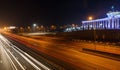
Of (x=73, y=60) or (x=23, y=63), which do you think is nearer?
(x=23, y=63)

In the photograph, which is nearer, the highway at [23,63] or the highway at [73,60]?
the highway at [73,60]

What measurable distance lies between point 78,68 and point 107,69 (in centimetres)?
377

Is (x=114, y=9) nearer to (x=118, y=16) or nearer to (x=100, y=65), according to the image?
(x=118, y=16)

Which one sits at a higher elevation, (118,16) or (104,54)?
(118,16)

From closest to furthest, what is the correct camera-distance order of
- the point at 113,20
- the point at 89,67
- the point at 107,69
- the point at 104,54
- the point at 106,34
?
the point at 107,69 → the point at 89,67 → the point at 104,54 → the point at 106,34 → the point at 113,20

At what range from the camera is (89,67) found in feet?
99.9

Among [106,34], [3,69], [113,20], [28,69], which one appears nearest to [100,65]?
[28,69]

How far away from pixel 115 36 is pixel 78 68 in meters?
52.6

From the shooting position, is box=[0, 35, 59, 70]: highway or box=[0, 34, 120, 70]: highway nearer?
box=[0, 34, 120, 70]: highway

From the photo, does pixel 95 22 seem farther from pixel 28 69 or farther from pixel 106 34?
pixel 28 69

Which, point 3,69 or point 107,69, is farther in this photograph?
point 3,69

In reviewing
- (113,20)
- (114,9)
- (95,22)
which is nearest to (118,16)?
(113,20)

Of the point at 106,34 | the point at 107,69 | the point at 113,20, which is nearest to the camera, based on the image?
the point at 107,69

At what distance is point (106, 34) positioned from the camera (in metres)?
88.1
